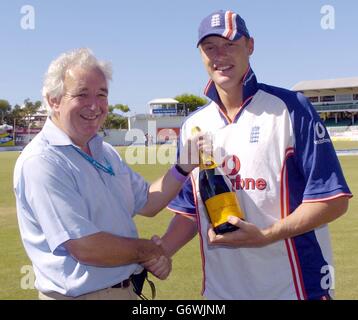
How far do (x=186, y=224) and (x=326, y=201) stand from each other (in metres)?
1.01

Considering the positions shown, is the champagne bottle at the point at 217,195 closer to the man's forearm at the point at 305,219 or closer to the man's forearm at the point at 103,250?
the man's forearm at the point at 305,219

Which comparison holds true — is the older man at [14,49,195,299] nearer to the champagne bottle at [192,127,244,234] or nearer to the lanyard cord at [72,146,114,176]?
the lanyard cord at [72,146,114,176]

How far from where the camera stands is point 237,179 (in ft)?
8.79

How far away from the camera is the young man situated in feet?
8.10

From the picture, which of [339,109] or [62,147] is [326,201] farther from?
[339,109]

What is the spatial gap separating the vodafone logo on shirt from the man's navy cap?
69cm

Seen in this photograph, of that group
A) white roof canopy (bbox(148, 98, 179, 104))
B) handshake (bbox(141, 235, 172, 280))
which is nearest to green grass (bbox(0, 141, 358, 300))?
handshake (bbox(141, 235, 172, 280))

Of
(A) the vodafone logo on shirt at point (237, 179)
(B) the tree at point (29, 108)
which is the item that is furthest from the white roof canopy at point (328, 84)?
(A) the vodafone logo on shirt at point (237, 179)

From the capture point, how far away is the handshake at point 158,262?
272cm

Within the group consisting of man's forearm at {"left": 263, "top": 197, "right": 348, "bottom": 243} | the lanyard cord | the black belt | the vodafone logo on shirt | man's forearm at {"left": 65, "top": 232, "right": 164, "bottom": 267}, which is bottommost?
the black belt

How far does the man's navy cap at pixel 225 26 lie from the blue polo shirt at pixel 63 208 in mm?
947

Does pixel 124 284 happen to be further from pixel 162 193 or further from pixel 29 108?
pixel 29 108
